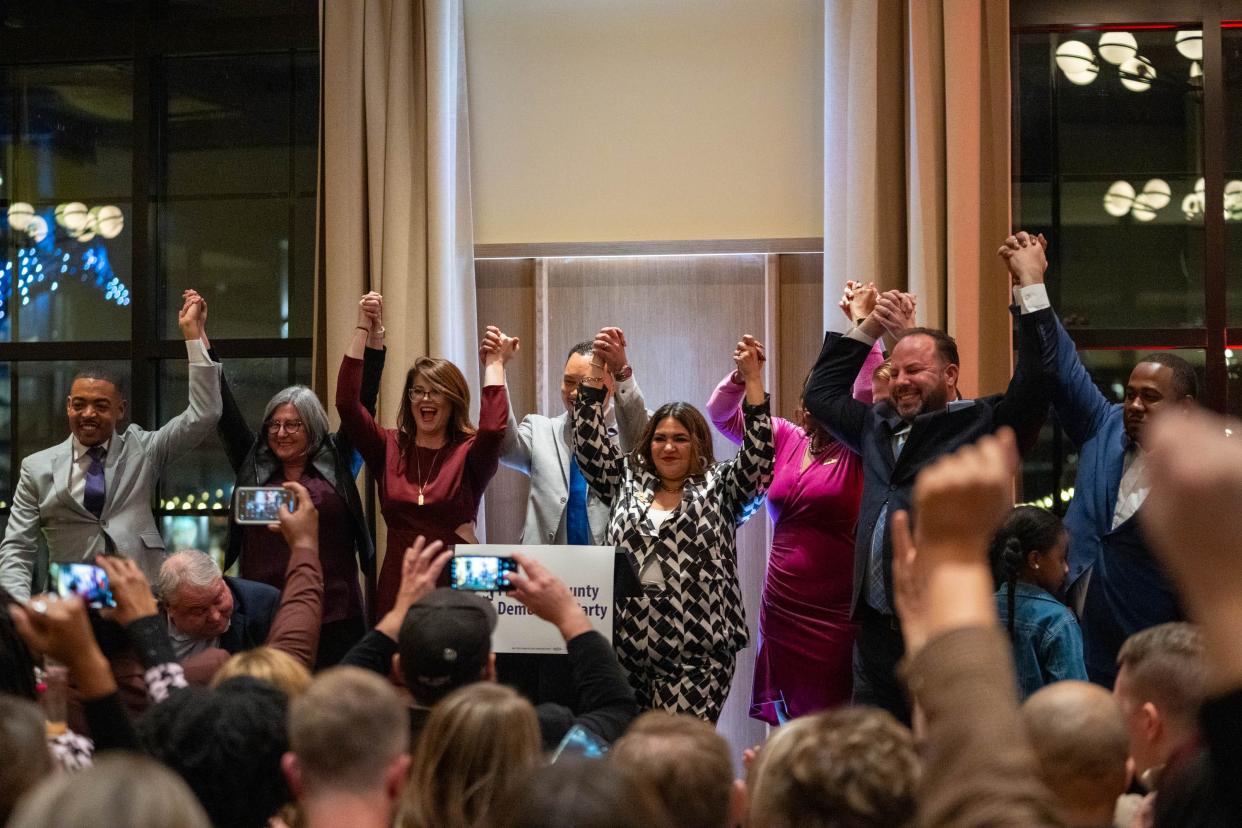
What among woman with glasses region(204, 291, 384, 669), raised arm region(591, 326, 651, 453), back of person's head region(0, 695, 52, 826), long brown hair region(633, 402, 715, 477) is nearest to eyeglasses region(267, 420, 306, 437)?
woman with glasses region(204, 291, 384, 669)

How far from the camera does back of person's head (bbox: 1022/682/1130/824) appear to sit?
1.81 metres

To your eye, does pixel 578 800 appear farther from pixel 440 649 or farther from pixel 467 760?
pixel 440 649

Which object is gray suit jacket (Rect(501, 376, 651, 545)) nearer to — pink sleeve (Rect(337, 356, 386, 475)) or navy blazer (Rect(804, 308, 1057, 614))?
pink sleeve (Rect(337, 356, 386, 475))

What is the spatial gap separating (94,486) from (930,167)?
9.64ft

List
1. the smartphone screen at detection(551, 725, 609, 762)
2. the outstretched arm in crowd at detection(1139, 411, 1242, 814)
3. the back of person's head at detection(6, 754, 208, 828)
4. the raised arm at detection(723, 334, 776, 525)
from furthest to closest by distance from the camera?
the raised arm at detection(723, 334, 776, 525), the smartphone screen at detection(551, 725, 609, 762), the back of person's head at detection(6, 754, 208, 828), the outstretched arm in crowd at detection(1139, 411, 1242, 814)

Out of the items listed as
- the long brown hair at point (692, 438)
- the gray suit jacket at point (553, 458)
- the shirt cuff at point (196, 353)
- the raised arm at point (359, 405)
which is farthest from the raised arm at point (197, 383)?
the long brown hair at point (692, 438)

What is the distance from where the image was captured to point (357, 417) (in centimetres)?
407

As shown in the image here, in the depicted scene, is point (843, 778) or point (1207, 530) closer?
point (1207, 530)

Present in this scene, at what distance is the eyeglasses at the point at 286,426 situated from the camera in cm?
402

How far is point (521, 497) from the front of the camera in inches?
194

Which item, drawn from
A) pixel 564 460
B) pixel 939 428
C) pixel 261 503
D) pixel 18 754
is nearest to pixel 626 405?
pixel 564 460

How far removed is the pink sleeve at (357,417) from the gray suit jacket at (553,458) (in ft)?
1.32

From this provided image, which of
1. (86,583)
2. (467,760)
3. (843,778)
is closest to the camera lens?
(843,778)

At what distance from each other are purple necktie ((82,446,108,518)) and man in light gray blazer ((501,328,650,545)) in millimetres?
1276
